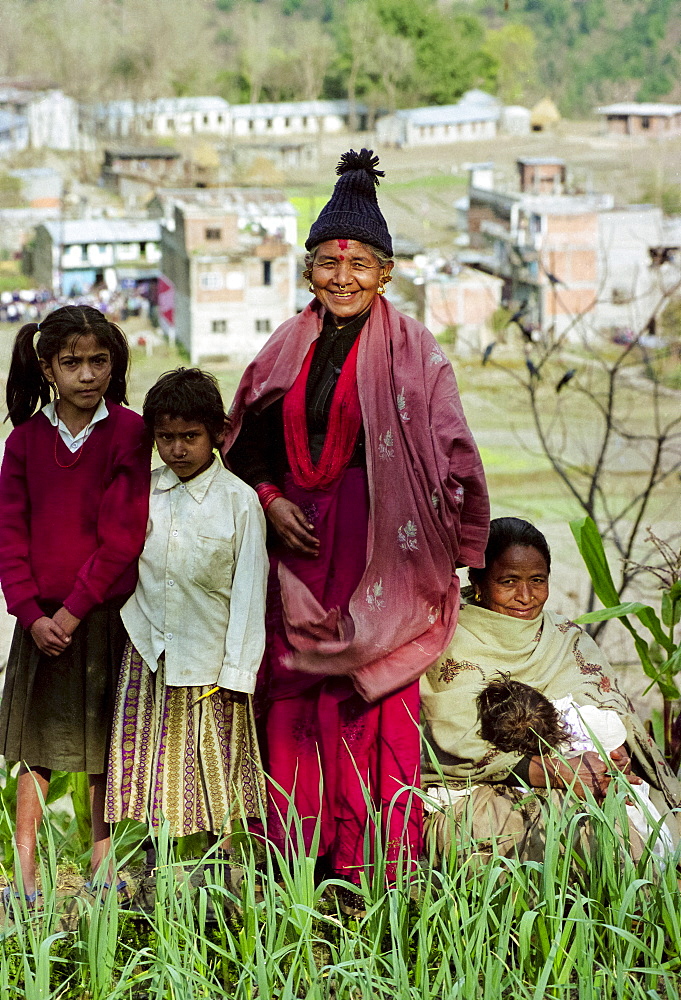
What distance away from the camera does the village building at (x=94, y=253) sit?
19.1m

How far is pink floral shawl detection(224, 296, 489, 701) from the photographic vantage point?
2.15 m

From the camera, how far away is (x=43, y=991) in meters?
1.80

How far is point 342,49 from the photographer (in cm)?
1780

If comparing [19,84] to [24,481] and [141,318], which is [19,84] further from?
[24,481]

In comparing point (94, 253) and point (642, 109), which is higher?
point (642, 109)

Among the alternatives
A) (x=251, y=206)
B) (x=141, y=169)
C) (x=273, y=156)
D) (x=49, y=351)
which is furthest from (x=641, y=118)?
(x=49, y=351)

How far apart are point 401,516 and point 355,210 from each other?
605mm

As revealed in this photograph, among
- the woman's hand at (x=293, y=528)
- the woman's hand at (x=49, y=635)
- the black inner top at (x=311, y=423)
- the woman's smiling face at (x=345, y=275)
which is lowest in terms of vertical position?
the woman's hand at (x=49, y=635)

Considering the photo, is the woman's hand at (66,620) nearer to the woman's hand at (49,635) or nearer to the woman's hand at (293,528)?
the woman's hand at (49,635)

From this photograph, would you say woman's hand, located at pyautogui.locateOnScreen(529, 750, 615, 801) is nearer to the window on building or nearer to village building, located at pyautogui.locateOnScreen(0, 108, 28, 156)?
the window on building

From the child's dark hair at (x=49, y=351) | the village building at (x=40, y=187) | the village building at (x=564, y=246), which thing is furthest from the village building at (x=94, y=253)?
the child's dark hair at (x=49, y=351)

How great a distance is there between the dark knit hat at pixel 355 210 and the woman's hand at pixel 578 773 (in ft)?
3.51

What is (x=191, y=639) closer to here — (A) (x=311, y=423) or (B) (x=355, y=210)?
(A) (x=311, y=423)

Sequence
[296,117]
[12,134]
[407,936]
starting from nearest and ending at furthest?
[407,936] → [296,117] → [12,134]
